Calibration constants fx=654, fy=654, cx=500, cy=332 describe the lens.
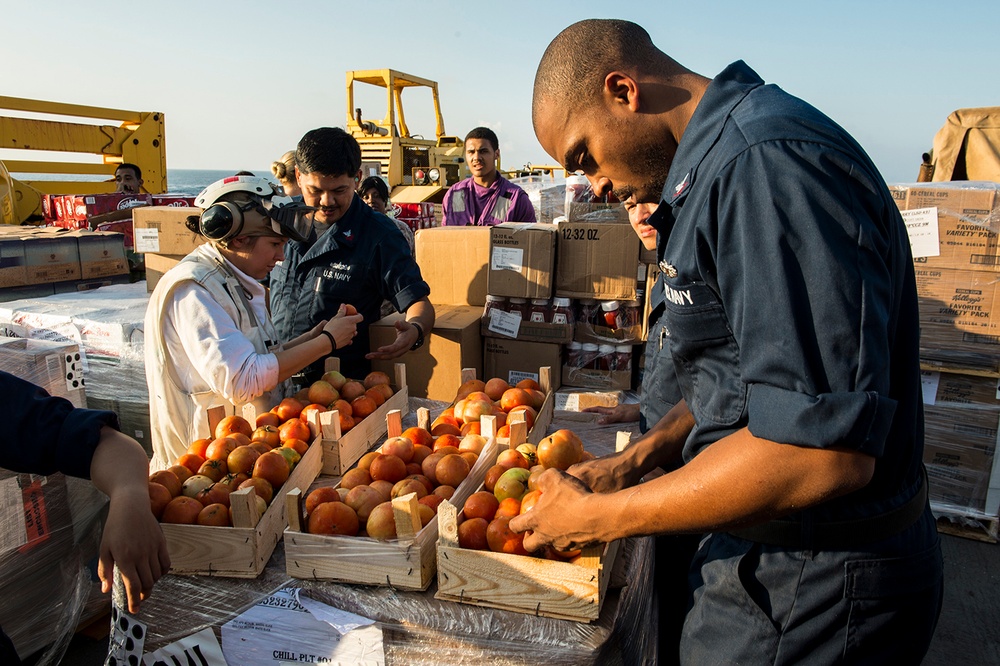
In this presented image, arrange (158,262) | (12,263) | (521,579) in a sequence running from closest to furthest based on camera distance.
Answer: (521,579), (158,262), (12,263)

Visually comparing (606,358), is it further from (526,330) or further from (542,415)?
(542,415)

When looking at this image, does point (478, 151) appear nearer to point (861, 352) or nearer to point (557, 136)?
point (557, 136)

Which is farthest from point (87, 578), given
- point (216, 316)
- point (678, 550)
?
point (678, 550)

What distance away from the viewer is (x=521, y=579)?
66.6 inches

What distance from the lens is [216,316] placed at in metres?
2.52

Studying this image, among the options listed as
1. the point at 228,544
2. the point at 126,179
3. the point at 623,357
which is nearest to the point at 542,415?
the point at 228,544

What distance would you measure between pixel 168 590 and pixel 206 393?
93cm

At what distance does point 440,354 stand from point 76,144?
9.25 meters

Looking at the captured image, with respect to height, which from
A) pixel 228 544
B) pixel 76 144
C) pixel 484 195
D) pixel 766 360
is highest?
pixel 76 144

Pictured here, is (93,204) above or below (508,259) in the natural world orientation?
above

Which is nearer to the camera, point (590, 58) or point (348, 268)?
point (590, 58)

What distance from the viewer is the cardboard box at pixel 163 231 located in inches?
187

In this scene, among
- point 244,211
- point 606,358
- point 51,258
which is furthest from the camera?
point 51,258

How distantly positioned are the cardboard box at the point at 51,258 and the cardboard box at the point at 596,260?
14.4ft
